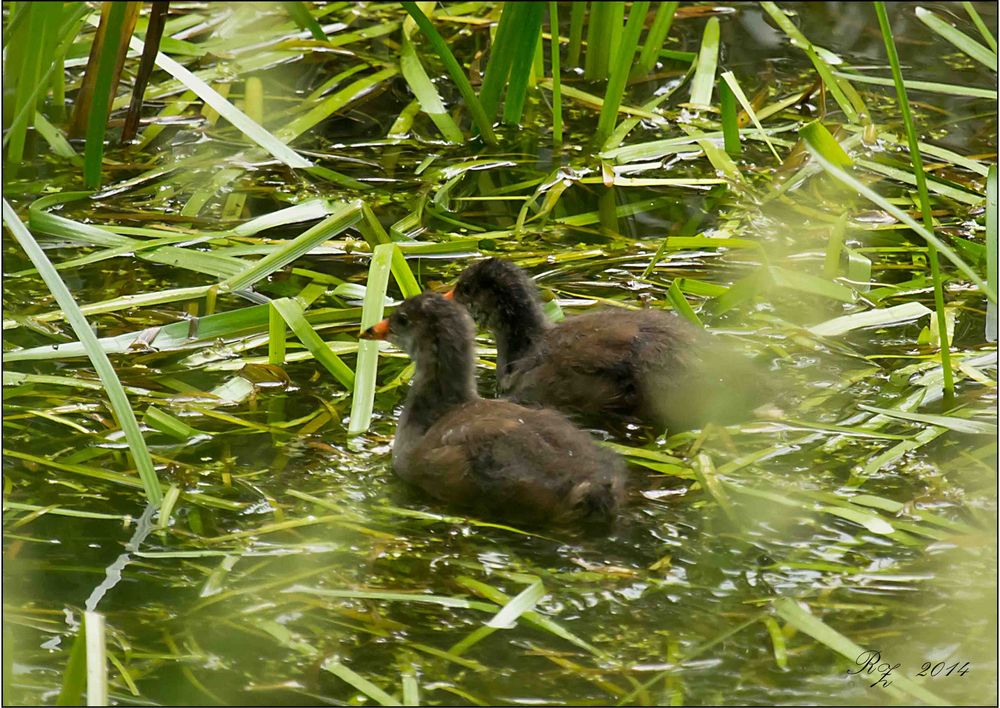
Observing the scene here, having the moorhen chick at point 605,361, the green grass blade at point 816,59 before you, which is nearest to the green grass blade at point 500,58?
the green grass blade at point 816,59

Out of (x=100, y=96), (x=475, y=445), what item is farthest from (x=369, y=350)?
(x=100, y=96)

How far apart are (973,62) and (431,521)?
15.8ft

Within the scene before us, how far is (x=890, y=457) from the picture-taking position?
13.6 feet

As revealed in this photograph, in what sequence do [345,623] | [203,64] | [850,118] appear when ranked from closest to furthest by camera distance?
[345,623] → [850,118] → [203,64]

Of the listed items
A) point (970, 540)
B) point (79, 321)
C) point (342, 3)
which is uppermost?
point (342, 3)

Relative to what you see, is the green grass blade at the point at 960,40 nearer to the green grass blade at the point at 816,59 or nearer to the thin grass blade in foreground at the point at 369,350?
the green grass blade at the point at 816,59

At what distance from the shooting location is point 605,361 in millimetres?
4590

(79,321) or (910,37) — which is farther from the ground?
(910,37)

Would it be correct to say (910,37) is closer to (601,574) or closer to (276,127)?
(276,127)

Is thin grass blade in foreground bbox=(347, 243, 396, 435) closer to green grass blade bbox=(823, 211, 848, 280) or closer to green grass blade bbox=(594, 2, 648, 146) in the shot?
green grass blade bbox=(594, 2, 648, 146)

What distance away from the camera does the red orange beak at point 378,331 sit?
446 centimetres

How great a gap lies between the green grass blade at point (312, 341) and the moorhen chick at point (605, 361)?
0.58 meters

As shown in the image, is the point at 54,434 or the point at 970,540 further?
the point at 54,434

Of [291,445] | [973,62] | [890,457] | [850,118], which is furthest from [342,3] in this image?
[890,457]
